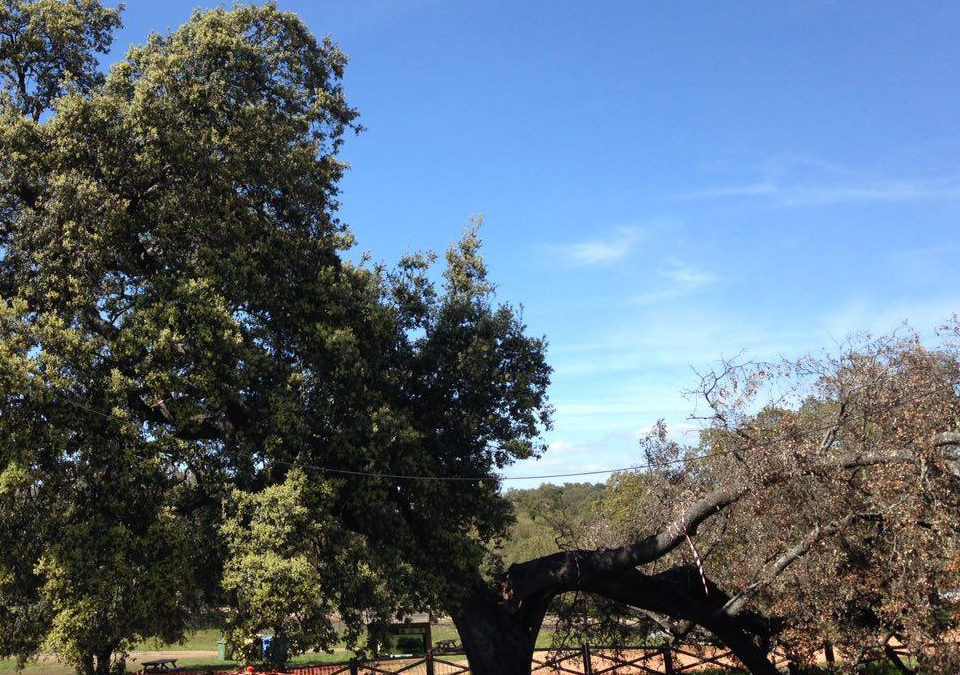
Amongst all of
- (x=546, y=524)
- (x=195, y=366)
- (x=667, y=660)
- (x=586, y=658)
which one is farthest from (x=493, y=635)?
(x=546, y=524)

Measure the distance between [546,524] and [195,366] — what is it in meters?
32.2

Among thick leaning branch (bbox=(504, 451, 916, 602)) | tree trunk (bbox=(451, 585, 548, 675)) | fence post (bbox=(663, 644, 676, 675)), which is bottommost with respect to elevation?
fence post (bbox=(663, 644, 676, 675))

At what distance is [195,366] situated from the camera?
15.3 metres

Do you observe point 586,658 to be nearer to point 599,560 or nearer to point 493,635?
point 493,635

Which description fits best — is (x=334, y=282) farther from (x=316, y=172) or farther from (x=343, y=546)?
(x=343, y=546)

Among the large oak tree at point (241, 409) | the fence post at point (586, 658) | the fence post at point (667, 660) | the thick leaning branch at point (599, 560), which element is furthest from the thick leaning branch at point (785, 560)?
the fence post at point (586, 658)

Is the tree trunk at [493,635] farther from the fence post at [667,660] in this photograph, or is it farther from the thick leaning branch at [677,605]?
the fence post at [667,660]

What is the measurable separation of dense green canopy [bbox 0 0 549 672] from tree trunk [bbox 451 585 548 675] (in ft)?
5.17

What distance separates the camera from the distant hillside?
852 inches

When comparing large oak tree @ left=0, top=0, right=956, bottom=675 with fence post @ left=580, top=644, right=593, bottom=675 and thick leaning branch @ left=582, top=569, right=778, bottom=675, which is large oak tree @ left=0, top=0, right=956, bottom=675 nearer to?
thick leaning branch @ left=582, top=569, right=778, bottom=675

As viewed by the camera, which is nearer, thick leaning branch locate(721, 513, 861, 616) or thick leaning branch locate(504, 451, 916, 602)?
thick leaning branch locate(721, 513, 861, 616)

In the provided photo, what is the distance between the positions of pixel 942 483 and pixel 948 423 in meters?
1.12

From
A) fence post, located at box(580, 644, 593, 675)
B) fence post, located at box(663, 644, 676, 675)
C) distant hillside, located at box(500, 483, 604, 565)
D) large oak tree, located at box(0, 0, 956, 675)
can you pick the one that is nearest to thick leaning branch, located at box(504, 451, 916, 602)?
large oak tree, located at box(0, 0, 956, 675)

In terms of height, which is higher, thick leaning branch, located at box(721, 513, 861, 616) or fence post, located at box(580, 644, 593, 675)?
thick leaning branch, located at box(721, 513, 861, 616)
